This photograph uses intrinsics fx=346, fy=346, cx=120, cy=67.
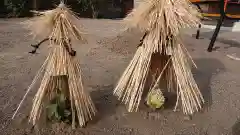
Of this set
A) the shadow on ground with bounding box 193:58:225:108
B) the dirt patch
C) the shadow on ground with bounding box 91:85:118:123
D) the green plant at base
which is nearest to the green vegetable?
the shadow on ground with bounding box 91:85:118:123

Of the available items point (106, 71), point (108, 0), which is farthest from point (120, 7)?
point (106, 71)

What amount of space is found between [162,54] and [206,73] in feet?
4.87

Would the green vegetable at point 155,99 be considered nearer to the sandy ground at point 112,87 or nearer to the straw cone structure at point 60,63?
the sandy ground at point 112,87

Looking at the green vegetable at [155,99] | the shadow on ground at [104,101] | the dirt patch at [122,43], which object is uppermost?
the dirt patch at [122,43]

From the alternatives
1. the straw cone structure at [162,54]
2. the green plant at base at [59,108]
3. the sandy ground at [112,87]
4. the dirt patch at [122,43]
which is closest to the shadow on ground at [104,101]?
the sandy ground at [112,87]

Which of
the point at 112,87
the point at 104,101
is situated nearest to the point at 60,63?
the point at 104,101

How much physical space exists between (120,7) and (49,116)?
27.8ft

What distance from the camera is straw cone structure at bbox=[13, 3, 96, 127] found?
265cm

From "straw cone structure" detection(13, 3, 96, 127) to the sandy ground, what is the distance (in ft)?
0.60

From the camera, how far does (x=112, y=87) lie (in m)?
3.75

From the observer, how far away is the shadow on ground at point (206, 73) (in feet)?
12.4

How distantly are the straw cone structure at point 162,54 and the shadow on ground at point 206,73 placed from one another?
0.49 metres

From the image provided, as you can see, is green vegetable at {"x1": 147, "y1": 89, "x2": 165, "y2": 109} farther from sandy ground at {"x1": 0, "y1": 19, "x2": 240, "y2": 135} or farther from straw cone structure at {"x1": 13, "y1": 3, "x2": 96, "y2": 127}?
straw cone structure at {"x1": 13, "y1": 3, "x2": 96, "y2": 127}

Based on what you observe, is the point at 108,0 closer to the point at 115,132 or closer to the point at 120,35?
the point at 120,35
